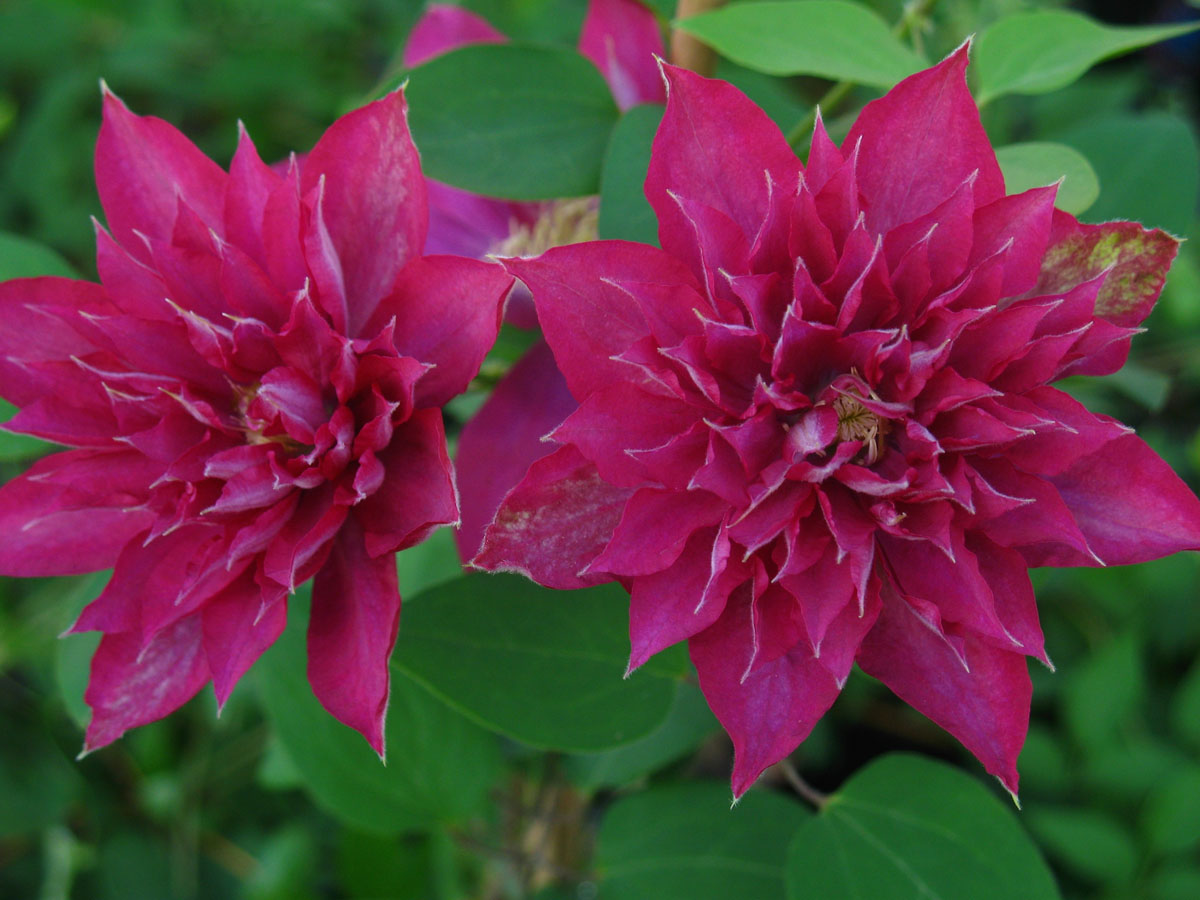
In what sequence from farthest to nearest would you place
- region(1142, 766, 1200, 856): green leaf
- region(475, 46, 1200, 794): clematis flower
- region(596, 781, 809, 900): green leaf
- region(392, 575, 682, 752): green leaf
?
region(1142, 766, 1200, 856): green leaf → region(596, 781, 809, 900): green leaf → region(392, 575, 682, 752): green leaf → region(475, 46, 1200, 794): clematis flower

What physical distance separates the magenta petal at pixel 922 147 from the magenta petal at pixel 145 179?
0.25 metres

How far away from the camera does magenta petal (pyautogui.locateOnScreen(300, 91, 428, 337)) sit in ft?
1.24

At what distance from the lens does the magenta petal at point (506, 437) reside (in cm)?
41

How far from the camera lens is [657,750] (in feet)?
1.96

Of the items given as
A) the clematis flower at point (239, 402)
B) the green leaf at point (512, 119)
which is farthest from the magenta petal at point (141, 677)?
the green leaf at point (512, 119)

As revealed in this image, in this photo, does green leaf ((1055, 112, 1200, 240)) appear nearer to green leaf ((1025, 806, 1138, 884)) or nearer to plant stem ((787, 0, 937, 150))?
plant stem ((787, 0, 937, 150))

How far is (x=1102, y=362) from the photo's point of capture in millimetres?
353

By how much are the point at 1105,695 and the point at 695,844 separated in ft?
1.58

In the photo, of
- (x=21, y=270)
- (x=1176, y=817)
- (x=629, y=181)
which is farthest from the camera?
(x=1176, y=817)

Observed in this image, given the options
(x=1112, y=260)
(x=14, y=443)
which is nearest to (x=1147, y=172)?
(x=1112, y=260)

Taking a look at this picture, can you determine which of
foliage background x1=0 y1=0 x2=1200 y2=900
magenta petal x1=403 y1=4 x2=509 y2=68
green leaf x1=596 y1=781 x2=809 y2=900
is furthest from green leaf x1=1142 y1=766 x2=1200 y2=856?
magenta petal x1=403 y1=4 x2=509 y2=68

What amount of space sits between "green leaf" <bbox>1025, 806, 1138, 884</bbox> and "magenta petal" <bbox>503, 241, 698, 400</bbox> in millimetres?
672

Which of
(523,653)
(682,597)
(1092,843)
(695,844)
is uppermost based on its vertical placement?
(682,597)

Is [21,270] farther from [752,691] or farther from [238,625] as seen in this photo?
[752,691]
